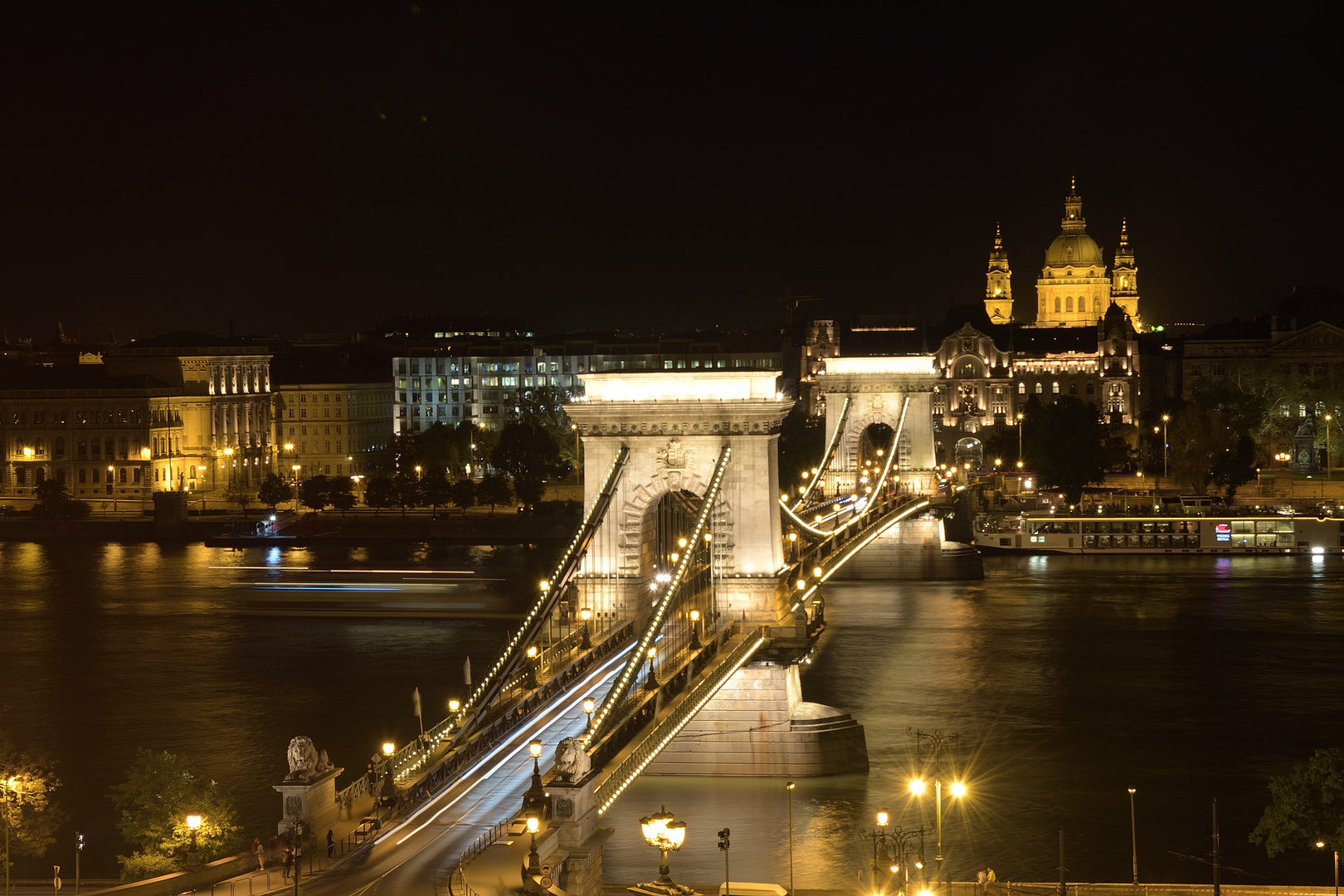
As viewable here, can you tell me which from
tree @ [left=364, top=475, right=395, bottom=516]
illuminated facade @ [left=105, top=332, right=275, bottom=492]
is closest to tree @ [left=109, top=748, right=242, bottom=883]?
tree @ [left=364, top=475, right=395, bottom=516]

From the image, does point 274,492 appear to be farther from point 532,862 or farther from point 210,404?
point 532,862

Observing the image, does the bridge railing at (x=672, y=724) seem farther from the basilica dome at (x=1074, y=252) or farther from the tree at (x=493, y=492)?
the basilica dome at (x=1074, y=252)

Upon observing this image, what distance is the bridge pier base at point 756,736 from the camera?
2244cm

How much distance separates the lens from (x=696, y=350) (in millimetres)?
96125

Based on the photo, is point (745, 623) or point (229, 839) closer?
point (229, 839)

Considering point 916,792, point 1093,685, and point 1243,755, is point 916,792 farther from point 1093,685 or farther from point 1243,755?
point 1093,685

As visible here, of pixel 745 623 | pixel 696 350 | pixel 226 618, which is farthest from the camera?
pixel 696 350

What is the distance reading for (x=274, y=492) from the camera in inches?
2650

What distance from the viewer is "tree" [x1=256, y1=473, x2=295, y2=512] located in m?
67.4

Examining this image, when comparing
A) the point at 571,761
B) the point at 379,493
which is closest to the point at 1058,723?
the point at 571,761

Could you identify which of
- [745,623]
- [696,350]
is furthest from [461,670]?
[696,350]

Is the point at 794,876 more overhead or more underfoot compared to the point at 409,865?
more underfoot

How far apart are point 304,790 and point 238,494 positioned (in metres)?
59.4

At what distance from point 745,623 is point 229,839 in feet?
26.0
